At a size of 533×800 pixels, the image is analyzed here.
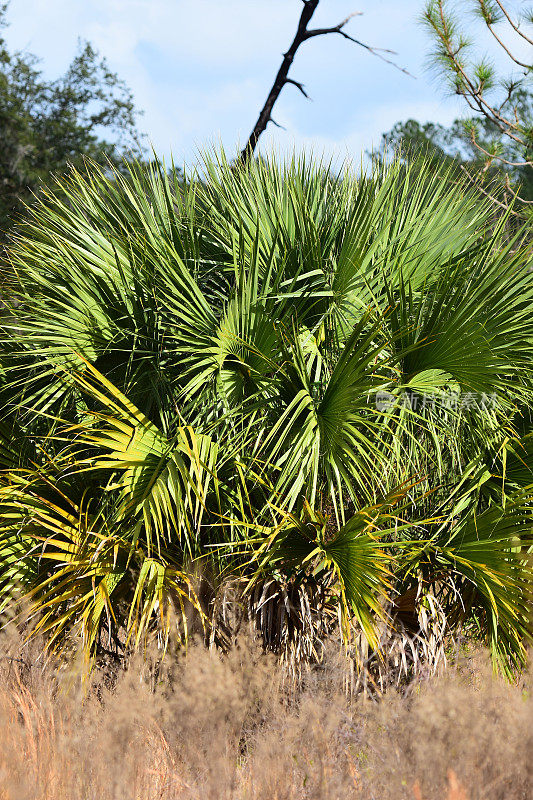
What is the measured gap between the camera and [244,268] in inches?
158

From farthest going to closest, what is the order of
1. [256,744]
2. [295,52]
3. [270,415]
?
[295,52] < [270,415] < [256,744]

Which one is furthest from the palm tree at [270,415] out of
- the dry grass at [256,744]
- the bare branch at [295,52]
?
the bare branch at [295,52]

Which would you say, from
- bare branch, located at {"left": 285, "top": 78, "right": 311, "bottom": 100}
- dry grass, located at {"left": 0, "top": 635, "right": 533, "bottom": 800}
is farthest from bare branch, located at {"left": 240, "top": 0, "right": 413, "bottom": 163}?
dry grass, located at {"left": 0, "top": 635, "right": 533, "bottom": 800}

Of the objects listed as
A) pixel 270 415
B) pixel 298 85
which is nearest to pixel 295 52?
pixel 298 85

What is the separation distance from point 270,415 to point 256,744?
5.50ft

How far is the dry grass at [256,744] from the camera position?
98.0 inches

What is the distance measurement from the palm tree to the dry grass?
54cm

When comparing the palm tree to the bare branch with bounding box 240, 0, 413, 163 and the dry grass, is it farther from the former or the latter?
the bare branch with bounding box 240, 0, 413, 163

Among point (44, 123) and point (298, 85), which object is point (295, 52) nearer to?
point (298, 85)

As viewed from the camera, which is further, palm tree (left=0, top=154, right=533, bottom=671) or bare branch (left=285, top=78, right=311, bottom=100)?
bare branch (left=285, top=78, right=311, bottom=100)

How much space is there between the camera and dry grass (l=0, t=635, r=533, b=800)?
2490 millimetres

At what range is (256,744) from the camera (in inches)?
113

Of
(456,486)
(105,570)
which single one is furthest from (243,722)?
(456,486)

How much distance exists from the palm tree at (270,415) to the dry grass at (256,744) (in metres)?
0.54
